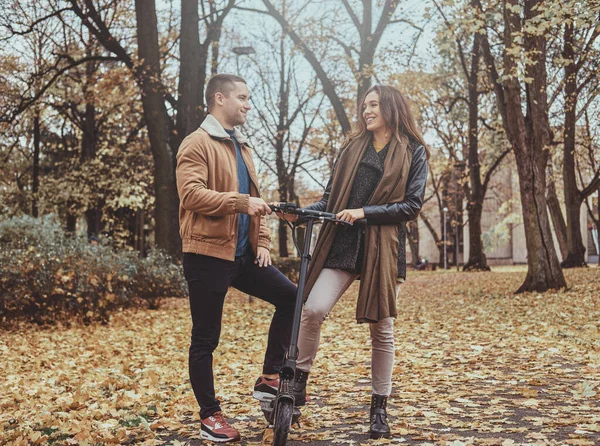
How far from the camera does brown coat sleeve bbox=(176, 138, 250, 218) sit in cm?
397

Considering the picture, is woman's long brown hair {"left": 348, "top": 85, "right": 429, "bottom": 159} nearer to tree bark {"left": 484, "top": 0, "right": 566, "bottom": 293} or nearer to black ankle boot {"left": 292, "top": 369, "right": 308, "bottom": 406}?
black ankle boot {"left": 292, "top": 369, "right": 308, "bottom": 406}

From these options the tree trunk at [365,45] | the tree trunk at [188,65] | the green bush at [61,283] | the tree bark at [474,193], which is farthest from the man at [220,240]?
the tree bark at [474,193]

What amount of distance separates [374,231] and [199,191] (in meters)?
1.09

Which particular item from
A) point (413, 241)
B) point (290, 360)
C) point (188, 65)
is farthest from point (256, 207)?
point (413, 241)

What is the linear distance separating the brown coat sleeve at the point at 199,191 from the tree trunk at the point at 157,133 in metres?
12.8

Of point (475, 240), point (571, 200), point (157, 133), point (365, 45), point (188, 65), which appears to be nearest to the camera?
point (157, 133)

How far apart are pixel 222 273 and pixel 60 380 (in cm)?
374

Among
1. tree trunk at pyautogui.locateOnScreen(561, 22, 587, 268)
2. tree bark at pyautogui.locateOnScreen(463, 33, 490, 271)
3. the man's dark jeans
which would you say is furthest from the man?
tree bark at pyautogui.locateOnScreen(463, 33, 490, 271)

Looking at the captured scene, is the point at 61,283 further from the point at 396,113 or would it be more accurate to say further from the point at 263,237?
the point at 396,113

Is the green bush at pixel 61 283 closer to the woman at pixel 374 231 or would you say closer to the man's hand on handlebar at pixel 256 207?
the woman at pixel 374 231

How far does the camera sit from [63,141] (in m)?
31.2

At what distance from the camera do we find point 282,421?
3.72 meters

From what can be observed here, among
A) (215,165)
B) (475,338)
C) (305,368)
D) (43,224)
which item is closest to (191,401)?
(305,368)

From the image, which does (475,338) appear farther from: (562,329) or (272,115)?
(272,115)
